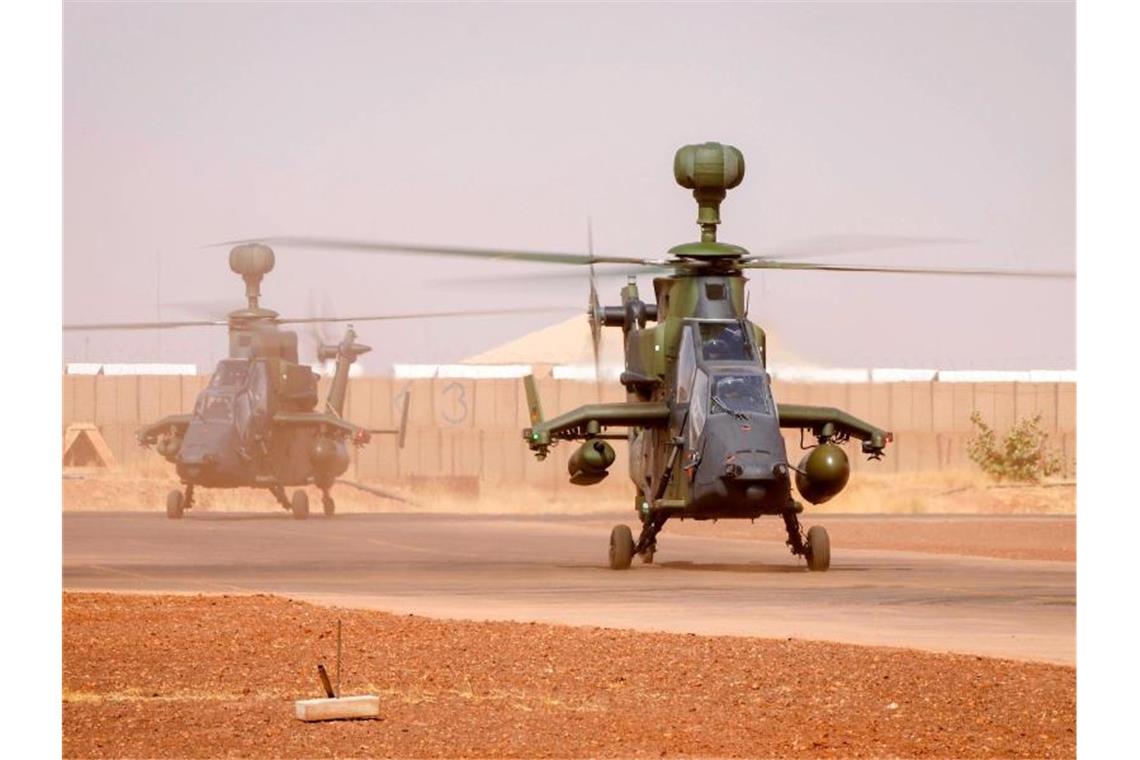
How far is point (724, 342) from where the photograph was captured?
29766 mm

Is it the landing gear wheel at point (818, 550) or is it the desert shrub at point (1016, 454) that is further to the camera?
the desert shrub at point (1016, 454)

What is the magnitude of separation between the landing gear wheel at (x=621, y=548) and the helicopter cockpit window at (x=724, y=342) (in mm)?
3350

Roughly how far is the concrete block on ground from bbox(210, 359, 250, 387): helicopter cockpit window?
34.3m

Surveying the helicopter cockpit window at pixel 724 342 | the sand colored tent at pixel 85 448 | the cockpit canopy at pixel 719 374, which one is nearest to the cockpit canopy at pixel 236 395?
the sand colored tent at pixel 85 448

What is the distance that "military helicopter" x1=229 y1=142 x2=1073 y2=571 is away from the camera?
2856cm

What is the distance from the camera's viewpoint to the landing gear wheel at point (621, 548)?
31.6m

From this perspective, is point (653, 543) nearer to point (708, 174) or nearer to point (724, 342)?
point (724, 342)

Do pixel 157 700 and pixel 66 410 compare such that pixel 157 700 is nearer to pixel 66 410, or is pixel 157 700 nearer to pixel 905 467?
pixel 66 410

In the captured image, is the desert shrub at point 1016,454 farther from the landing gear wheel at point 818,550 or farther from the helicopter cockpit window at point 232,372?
the landing gear wheel at point 818,550

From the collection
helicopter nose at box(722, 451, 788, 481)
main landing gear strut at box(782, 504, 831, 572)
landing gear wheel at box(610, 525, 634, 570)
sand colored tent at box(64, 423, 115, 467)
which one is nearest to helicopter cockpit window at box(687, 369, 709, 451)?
helicopter nose at box(722, 451, 788, 481)

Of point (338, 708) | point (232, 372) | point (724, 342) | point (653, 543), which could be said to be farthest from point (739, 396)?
point (232, 372)

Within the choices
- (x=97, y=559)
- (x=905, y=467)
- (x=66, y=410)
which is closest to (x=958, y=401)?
(x=905, y=467)

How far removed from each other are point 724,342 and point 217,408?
22.5 m

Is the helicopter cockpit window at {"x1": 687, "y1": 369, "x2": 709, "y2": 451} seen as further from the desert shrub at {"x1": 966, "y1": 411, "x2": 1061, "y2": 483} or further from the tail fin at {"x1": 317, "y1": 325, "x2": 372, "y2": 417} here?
the desert shrub at {"x1": 966, "y1": 411, "x2": 1061, "y2": 483}
